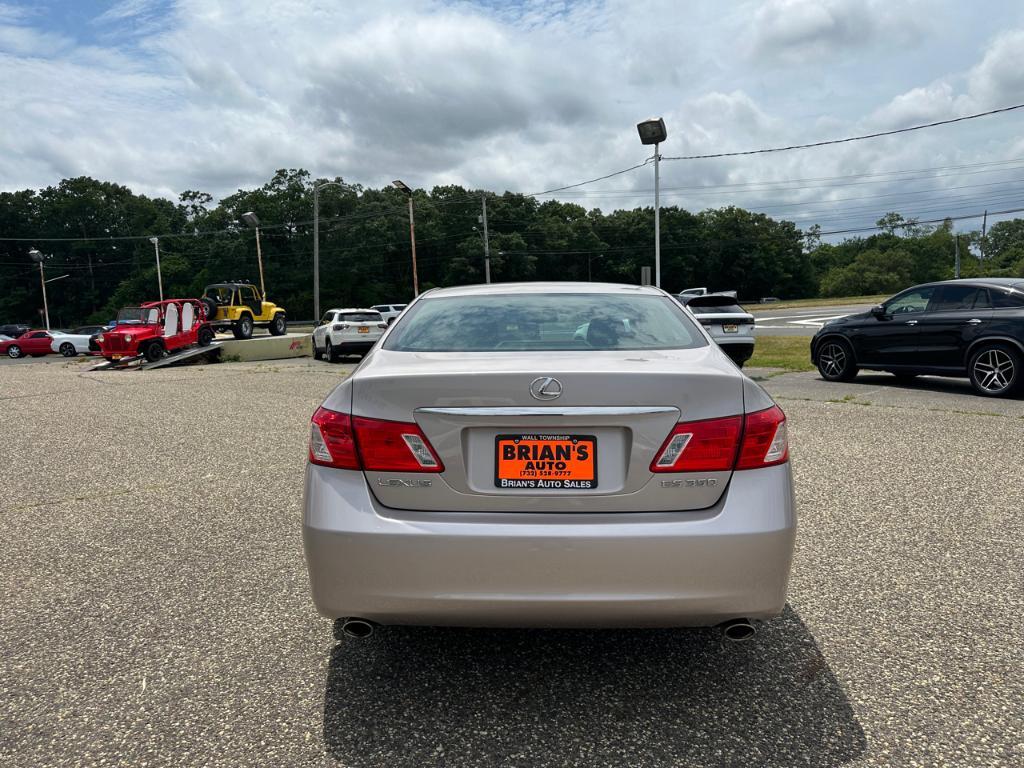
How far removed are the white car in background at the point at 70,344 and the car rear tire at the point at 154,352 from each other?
55.0ft

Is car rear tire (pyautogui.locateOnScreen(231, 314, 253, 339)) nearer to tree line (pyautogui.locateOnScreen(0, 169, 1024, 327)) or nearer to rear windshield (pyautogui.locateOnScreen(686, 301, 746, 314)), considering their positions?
rear windshield (pyautogui.locateOnScreen(686, 301, 746, 314))

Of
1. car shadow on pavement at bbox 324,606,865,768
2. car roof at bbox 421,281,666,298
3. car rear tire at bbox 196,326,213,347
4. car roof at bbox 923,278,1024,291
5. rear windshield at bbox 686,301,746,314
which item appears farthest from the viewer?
car rear tire at bbox 196,326,213,347

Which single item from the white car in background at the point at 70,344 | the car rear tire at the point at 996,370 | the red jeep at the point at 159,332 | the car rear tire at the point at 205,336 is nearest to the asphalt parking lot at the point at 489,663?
the car rear tire at the point at 996,370

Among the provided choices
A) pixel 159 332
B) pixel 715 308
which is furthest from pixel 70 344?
pixel 715 308

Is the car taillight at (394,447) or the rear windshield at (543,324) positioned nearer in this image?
the car taillight at (394,447)

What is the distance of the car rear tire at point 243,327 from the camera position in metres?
27.6

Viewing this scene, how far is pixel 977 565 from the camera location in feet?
12.5

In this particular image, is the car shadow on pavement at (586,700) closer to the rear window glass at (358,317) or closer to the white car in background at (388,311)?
the rear window glass at (358,317)

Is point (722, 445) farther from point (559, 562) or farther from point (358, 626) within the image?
point (358, 626)

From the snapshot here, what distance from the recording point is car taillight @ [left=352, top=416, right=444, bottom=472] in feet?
7.94

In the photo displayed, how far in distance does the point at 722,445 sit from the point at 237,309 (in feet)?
91.5

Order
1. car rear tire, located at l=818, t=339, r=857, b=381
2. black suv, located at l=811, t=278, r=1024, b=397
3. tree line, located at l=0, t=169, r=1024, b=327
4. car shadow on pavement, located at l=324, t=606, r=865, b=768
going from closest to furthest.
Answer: car shadow on pavement, located at l=324, t=606, r=865, b=768, black suv, located at l=811, t=278, r=1024, b=397, car rear tire, located at l=818, t=339, r=857, b=381, tree line, located at l=0, t=169, r=1024, b=327

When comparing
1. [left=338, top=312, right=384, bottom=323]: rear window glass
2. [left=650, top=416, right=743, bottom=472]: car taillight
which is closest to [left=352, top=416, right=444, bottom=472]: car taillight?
[left=650, top=416, right=743, bottom=472]: car taillight

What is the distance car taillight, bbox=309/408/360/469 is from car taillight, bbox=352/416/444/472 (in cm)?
4
